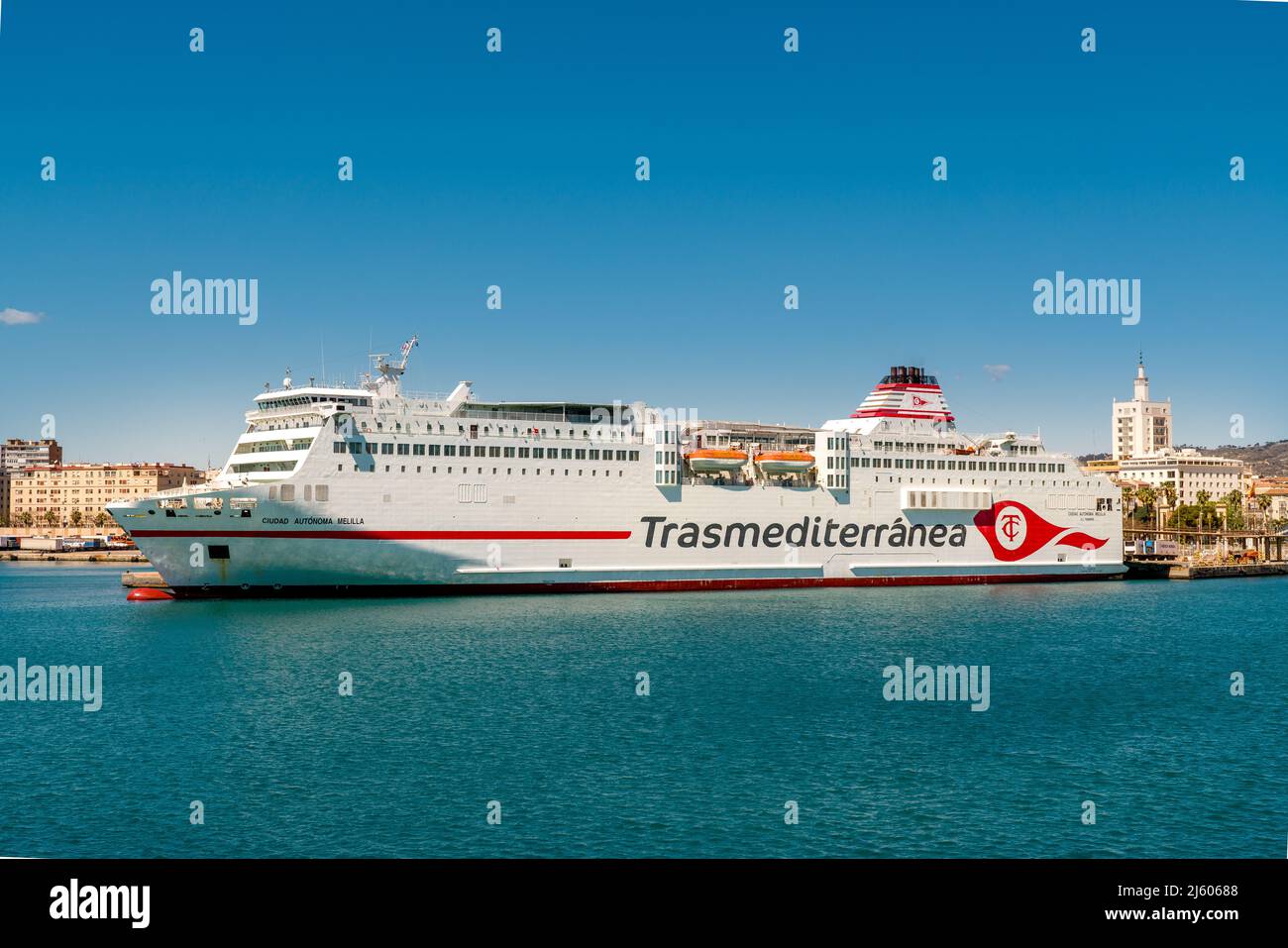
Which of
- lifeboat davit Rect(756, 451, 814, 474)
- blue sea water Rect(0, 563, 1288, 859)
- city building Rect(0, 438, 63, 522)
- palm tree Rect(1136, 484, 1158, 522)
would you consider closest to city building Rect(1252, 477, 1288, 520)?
palm tree Rect(1136, 484, 1158, 522)

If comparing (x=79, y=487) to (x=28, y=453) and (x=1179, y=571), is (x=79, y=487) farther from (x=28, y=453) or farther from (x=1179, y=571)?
(x=1179, y=571)

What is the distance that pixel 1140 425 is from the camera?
514 feet

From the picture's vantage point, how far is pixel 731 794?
1446cm

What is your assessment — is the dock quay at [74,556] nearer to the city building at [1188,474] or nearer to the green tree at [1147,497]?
the green tree at [1147,497]

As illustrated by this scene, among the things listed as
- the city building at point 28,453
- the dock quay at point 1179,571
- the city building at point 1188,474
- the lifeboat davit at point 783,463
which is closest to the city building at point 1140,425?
the city building at point 1188,474

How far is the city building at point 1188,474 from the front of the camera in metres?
128

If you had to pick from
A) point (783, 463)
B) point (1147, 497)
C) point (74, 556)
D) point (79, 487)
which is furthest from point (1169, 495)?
point (79, 487)

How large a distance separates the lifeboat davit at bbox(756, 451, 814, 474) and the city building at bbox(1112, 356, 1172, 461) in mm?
125682

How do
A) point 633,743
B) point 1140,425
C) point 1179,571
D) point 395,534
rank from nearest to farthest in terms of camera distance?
1. point 633,743
2. point 395,534
3. point 1179,571
4. point 1140,425

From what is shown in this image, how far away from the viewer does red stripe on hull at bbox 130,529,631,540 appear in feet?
117

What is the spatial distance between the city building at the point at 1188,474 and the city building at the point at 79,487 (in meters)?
119

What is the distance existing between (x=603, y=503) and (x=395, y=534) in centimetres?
855
